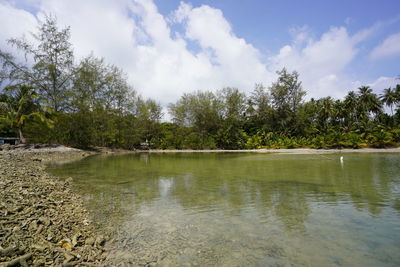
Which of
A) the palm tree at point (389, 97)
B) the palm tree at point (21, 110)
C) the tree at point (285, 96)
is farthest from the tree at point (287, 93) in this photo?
the palm tree at point (21, 110)

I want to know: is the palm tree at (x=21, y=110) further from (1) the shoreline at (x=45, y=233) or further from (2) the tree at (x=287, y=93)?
(2) the tree at (x=287, y=93)

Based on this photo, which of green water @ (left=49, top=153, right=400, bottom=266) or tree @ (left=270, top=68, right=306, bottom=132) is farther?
Result: tree @ (left=270, top=68, right=306, bottom=132)

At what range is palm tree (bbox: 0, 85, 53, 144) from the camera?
75.9 feet

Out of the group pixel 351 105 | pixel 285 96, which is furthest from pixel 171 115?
pixel 351 105

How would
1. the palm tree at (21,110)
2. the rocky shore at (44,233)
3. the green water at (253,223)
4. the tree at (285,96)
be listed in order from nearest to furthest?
the rocky shore at (44,233), the green water at (253,223), the palm tree at (21,110), the tree at (285,96)

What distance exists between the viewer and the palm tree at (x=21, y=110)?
2314cm

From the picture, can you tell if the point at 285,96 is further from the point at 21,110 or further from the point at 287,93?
the point at 21,110

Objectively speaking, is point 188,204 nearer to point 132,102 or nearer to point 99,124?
point 99,124

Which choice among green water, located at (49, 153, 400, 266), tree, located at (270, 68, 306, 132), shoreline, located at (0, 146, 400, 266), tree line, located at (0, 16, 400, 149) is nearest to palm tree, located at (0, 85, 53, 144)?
tree line, located at (0, 16, 400, 149)

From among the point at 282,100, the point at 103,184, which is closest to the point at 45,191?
the point at 103,184

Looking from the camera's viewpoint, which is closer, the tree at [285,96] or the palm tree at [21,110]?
the palm tree at [21,110]

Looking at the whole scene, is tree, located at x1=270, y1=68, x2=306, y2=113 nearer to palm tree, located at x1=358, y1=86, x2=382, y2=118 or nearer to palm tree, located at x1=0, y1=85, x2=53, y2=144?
→ palm tree, located at x1=358, y1=86, x2=382, y2=118

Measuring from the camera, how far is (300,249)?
3.72 meters

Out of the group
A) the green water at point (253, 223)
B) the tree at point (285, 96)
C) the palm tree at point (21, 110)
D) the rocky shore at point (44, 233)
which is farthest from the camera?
the tree at point (285, 96)
